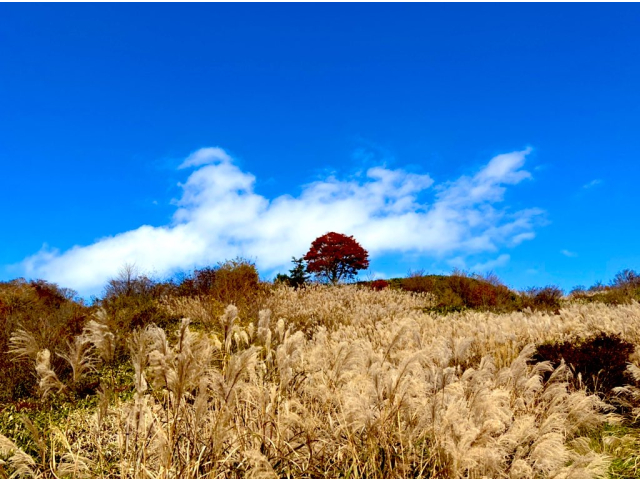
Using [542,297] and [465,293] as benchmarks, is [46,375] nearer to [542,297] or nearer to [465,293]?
[465,293]

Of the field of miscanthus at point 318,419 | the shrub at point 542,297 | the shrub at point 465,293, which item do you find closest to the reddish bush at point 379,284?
the shrub at point 465,293

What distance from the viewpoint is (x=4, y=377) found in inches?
302

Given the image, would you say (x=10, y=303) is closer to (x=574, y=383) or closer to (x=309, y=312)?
(x=309, y=312)

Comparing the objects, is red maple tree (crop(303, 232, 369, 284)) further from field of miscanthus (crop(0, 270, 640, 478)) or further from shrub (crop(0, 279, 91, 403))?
field of miscanthus (crop(0, 270, 640, 478))

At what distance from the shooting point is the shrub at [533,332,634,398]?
258 inches

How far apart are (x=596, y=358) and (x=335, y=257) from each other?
81.7 feet

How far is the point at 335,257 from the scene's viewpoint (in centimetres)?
3164

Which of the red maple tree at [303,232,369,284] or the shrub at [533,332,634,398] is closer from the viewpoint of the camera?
the shrub at [533,332,634,398]

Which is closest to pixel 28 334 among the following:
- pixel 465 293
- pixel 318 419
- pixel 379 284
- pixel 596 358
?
pixel 318 419

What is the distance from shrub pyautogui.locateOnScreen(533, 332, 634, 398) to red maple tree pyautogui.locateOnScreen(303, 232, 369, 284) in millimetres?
23760

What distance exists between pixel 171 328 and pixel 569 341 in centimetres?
835

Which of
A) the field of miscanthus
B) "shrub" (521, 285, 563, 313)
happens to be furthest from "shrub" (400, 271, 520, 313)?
the field of miscanthus

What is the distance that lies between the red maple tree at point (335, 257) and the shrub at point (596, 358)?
2376 centimetres

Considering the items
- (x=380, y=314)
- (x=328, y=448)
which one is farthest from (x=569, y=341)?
(x=380, y=314)
